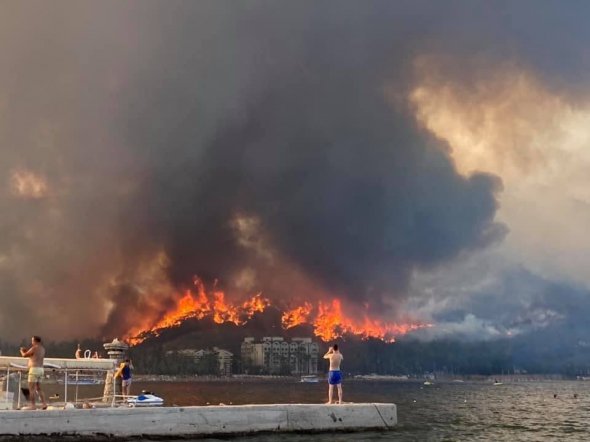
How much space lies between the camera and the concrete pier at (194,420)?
26453mm

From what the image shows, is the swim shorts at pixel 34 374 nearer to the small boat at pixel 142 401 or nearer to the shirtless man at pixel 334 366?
the small boat at pixel 142 401

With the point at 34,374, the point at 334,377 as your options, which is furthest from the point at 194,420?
the point at 334,377

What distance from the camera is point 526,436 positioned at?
44969mm

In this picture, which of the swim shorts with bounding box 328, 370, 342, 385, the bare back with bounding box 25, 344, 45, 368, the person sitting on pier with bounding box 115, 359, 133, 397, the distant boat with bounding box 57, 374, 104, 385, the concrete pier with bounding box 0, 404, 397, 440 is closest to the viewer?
the concrete pier with bounding box 0, 404, 397, 440

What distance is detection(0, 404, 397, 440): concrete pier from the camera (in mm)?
26453

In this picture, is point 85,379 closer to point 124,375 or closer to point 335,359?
point 124,375

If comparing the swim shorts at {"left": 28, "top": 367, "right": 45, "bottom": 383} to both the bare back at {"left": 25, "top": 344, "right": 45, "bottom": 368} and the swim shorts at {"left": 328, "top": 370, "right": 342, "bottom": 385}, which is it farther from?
the swim shorts at {"left": 328, "top": 370, "right": 342, "bottom": 385}

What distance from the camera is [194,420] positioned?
1142 inches

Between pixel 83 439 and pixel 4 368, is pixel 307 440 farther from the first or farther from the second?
pixel 4 368

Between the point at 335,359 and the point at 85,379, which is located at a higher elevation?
the point at 335,359

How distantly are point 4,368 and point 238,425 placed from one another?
1147 cm

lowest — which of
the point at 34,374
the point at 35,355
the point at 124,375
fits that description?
the point at 124,375

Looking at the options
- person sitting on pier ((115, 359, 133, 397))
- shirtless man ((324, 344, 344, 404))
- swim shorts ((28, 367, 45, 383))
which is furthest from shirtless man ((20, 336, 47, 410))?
shirtless man ((324, 344, 344, 404))

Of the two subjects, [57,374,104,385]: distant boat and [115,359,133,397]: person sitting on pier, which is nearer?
[115,359,133,397]: person sitting on pier
